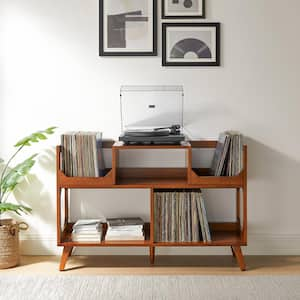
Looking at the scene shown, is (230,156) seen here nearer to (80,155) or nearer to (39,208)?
(80,155)


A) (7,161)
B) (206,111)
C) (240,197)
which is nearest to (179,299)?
(240,197)

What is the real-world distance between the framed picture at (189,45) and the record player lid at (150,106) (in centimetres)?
19

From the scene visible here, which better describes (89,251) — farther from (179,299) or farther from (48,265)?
(179,299)

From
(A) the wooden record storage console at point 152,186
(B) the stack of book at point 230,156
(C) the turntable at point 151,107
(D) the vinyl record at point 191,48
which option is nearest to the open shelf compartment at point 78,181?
(A) the wooden record storage console at point 152,186

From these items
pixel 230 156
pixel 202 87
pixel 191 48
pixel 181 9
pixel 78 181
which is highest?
pixel 181 9

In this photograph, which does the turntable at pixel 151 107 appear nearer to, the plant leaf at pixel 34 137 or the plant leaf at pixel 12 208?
the plant leaf at pixel 34 137

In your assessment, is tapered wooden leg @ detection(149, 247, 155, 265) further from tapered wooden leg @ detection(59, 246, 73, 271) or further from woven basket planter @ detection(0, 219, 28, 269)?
woven basket planter @ detection(0, 219, 28, 269)

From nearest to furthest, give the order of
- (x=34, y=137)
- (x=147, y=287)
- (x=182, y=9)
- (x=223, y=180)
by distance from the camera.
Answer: (x=147, y=287) < (x=223, y=180) < (x=34, y=137) < (x=182, y=9)

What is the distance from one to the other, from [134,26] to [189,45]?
0.37m

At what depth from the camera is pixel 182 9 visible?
12.0 feet

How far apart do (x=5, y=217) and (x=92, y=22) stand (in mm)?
1386

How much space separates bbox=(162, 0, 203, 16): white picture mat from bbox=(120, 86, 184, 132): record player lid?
47 cm

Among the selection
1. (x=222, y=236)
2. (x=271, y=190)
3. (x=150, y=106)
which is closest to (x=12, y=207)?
(x=150, y=106)

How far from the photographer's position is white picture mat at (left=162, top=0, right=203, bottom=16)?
3660 mm
